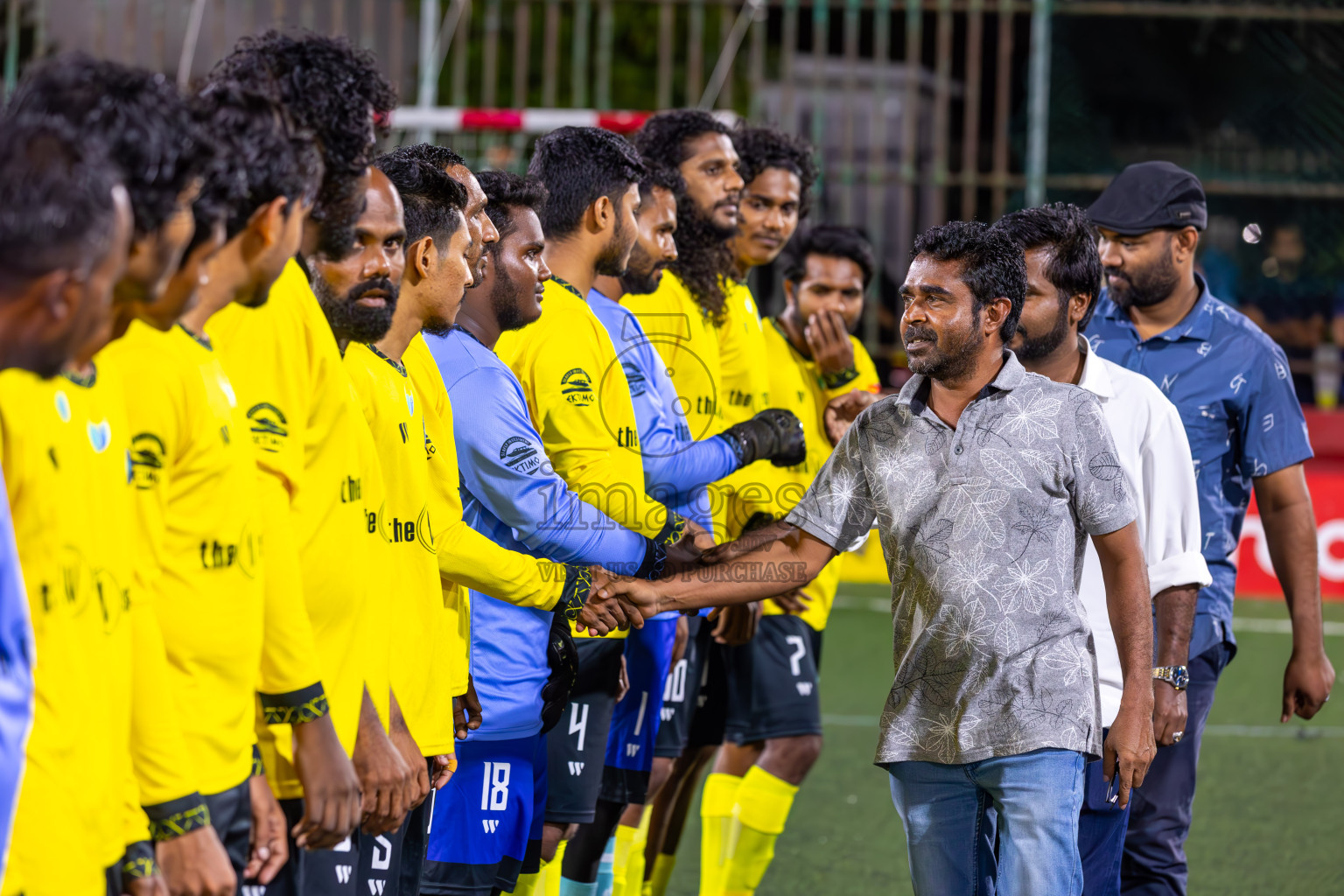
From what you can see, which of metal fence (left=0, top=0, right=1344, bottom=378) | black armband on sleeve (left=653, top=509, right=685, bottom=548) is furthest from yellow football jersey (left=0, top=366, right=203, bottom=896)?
metal fence (left=0, top=0, right=1344, bottom=378)

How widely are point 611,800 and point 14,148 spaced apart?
9.63 ft

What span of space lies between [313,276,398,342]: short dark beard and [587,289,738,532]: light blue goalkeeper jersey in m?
1.43

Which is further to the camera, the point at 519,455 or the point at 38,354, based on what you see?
the point at 519,455

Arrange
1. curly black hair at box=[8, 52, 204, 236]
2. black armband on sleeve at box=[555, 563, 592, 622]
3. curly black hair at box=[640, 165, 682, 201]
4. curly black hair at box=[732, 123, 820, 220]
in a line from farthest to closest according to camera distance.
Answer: curly black hair at box=[732, 123, 820, 220] → curly black hair at box=[640, 165, 682, 201] → black armband on sleeve at box=[555, 563, 592, 622] → curly black hair at box=[8, 52, 204, 236]

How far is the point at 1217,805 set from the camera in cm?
593

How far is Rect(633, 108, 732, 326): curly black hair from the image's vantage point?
4.88 metres

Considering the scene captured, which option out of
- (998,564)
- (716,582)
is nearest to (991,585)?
(998,564)

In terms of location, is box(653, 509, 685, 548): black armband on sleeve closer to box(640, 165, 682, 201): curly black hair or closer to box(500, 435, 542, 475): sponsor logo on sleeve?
box(500, 435, 542, 475): sponsor logo on sleeve

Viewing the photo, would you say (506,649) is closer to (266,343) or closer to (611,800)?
(611,800)

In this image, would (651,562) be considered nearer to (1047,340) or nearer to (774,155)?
(1047,340)

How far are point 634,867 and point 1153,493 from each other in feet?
6.22

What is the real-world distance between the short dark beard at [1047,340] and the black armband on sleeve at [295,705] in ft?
7.01

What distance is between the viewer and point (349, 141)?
257cm

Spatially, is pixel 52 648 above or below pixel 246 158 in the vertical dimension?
below
